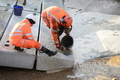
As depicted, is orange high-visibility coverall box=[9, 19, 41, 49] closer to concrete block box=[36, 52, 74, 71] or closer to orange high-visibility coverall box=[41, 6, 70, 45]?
concrete block box=[36, 52, 74, 71]

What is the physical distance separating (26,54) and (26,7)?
3738 mm

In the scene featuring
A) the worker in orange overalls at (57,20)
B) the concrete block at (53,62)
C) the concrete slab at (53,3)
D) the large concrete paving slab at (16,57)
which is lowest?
the concrete slab at (53,3)

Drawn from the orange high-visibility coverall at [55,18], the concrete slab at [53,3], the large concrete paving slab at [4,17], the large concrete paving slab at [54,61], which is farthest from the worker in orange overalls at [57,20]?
the concrete slab at [53,3]

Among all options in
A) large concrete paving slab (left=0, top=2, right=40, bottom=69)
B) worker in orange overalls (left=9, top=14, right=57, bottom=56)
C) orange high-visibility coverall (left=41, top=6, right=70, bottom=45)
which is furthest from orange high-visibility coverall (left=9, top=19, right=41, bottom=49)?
orange high-visibility coverall (left=41, top=6, right=70, bottom=45)

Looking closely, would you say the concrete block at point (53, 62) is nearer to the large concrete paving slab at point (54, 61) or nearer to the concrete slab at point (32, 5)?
the large concrete paving slab at point (54, 61)

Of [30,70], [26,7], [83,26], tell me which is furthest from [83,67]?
[26,7]

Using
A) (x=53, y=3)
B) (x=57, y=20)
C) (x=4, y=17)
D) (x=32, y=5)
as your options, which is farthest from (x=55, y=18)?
(x=53, y=3)

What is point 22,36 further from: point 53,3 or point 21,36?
point 53,3

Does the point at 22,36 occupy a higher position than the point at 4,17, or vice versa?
the point at 22,36

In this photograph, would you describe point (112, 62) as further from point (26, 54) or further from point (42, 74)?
point (26, 54)

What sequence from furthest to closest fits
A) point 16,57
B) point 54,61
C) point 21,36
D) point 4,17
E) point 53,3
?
point 53,3 → point 4,17 → point 54,61 → point 16,57 → point 21,36

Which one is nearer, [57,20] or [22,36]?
[22,36]

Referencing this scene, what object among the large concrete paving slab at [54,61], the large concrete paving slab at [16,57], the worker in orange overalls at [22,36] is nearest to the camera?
the worker in orange overalls at [22,36]

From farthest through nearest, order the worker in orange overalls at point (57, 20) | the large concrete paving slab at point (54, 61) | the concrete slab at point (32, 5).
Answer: the concrete slab at point (32, 5), the worker in orange overalls at point (57, 20), the large concrete paving slab at point (54, 61)
